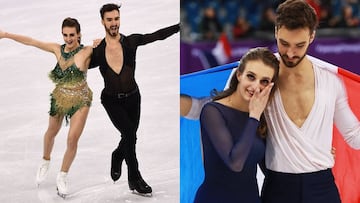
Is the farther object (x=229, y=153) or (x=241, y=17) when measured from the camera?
(x=241, y=17)

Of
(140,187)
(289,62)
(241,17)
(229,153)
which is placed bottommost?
(140,187)

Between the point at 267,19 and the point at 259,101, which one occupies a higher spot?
the point at 267,19

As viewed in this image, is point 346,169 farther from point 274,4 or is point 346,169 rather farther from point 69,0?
point 69,0

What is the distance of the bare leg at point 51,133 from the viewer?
2629mm

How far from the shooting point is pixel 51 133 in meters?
2.63

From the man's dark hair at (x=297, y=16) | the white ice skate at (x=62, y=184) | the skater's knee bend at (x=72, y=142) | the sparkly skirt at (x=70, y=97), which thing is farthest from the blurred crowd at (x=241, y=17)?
the white ice skate at (x=62, y=184)

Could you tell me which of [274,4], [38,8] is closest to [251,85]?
[274,4]

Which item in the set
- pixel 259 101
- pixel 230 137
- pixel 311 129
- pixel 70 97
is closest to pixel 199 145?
pixel 230 137

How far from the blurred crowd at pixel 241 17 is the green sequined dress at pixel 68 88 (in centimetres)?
47

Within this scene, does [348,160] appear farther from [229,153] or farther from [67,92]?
[67,92]

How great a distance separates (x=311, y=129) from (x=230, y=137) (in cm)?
33

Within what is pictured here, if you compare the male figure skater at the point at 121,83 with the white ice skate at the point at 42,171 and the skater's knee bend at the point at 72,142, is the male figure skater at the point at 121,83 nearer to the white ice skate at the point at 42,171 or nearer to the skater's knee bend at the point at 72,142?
the skater's knee bend at the point at 72,142

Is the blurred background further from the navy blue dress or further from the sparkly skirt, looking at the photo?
the sparkly skirt

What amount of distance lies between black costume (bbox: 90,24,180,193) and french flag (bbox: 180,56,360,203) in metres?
0.20
